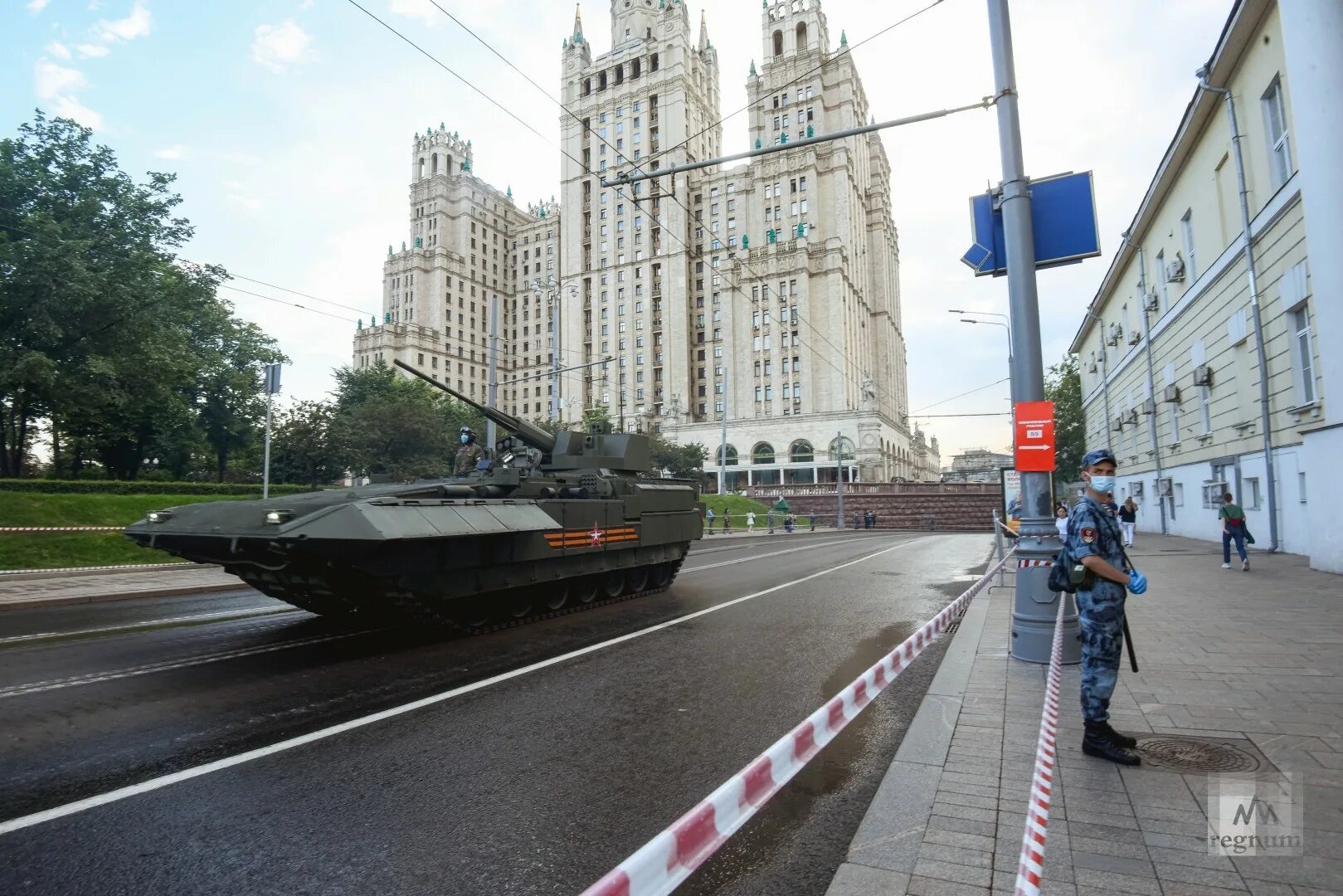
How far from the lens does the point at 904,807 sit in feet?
11.1

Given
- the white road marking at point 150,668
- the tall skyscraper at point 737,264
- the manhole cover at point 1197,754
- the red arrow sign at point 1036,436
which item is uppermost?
the tall skyscraper at point 737,264

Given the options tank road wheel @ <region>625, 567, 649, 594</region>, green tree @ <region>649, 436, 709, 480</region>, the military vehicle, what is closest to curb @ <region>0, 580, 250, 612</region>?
the military vehicle

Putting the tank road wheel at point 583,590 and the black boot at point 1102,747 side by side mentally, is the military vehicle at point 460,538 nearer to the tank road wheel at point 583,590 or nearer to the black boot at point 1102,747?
the tank road wheel at point 583,590

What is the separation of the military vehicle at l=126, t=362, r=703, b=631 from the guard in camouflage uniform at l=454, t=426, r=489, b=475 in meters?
0.27

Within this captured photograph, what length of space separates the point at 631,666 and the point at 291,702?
272cm

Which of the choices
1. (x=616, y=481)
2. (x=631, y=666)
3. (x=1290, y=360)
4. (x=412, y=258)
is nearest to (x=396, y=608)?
(x=631, y=666)

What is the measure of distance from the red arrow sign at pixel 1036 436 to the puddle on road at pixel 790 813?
2714 millimetres

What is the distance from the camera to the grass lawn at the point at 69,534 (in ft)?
49.0

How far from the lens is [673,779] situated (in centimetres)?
388

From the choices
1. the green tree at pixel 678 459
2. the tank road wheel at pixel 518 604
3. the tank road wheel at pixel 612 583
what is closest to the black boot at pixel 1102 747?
the tank road wheel at pixel 518 604

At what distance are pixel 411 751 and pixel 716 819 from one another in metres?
2.79

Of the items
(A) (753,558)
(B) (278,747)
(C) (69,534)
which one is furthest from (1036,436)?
(C) (69,534)

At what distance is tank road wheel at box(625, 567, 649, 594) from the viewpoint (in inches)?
449

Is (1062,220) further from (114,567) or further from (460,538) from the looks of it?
(114,567)
